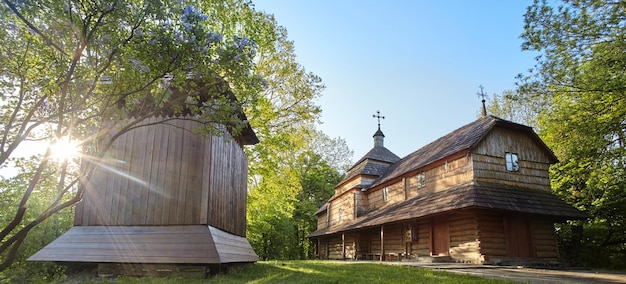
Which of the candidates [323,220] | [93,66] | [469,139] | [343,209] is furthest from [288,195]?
[93,66]

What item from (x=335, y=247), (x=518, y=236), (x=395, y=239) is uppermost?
(x=518, y=236)

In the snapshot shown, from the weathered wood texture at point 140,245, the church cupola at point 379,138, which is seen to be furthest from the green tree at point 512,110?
the weathered wood texture at point 140,245

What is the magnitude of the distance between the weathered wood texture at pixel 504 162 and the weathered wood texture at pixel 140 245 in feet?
38.1

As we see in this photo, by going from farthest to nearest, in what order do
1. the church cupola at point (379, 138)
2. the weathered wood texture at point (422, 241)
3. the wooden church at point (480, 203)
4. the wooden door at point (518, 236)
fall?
the church cupola at point (379, 138)
the weathered wood texture at point (422, 241)
the wooden door at point (518, 236)
the wooden church at point (480, 203)

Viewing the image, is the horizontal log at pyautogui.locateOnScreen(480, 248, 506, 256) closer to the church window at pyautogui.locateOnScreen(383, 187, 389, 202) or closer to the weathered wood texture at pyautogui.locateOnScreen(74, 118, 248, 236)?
the church window at pyautogui.locateOnScreen(383, 187, 389, 202)

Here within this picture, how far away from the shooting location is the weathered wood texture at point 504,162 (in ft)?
55.0

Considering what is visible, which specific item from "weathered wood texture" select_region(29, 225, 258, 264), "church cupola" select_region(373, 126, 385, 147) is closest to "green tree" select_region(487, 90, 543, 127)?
"church cupola" select_region(373, 126, 385, 147)

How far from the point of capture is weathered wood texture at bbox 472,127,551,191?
16.8 meters

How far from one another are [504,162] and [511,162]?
0.47 metres

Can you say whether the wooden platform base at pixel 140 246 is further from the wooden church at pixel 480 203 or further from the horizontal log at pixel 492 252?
the horizontal log at pixel 492 252

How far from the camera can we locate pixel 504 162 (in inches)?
683

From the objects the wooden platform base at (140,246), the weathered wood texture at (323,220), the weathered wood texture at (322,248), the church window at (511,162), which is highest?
the church window at (511,162)

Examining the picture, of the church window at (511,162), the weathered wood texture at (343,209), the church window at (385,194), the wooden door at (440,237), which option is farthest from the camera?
the weathered wood texture at (343,209)

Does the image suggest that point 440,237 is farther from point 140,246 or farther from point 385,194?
point 140,246
